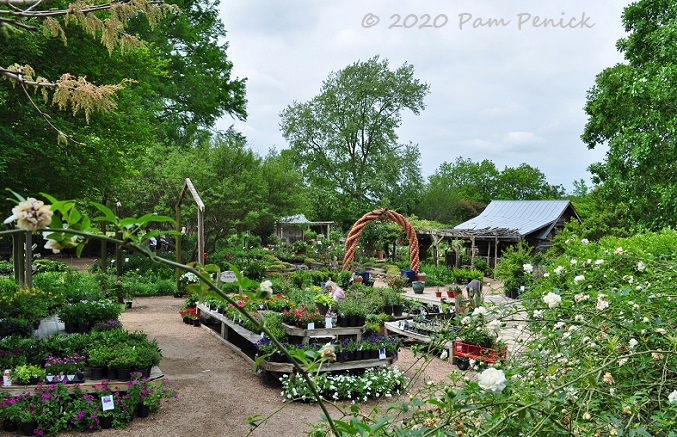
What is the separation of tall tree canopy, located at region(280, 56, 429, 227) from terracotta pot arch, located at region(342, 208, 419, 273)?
43.5 feet

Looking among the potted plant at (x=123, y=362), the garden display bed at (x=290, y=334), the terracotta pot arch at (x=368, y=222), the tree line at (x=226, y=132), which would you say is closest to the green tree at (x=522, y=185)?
the tree line at (x=226, y=132)

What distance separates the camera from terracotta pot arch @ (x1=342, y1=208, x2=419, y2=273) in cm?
1503

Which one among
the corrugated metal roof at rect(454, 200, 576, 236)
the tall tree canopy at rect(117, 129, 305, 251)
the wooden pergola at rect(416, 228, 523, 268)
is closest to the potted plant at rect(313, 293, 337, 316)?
the tall tree canopy at rect(117, 129, 305, 251)

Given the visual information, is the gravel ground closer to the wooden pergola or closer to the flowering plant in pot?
the flowering plant in pot

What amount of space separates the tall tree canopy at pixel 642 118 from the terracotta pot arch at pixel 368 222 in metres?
5.48

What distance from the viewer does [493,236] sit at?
2152 cm

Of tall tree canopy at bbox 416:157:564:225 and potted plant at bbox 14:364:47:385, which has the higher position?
tall tree canopy at bbox 416:157:564:225

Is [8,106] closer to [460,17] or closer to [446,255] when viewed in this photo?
[460,17]

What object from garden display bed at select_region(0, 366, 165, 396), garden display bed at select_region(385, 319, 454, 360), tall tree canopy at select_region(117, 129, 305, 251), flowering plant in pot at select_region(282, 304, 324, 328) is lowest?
garden display bed at select_region(385, 319, 454, 360)

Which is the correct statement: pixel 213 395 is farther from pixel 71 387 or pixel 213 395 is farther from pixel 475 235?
pixel 475 235

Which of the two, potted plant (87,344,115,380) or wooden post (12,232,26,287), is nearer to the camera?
potted plant (87,344,115,380)

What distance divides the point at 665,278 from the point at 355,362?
5.19 m

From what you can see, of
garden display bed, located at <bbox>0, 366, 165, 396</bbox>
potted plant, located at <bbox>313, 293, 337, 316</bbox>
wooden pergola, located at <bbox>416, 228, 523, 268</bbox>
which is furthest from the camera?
wooden pergola, located at <bbox>416, 228, 523, 268</bbox>

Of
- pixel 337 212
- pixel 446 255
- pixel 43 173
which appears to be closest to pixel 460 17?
pixel 43 173
